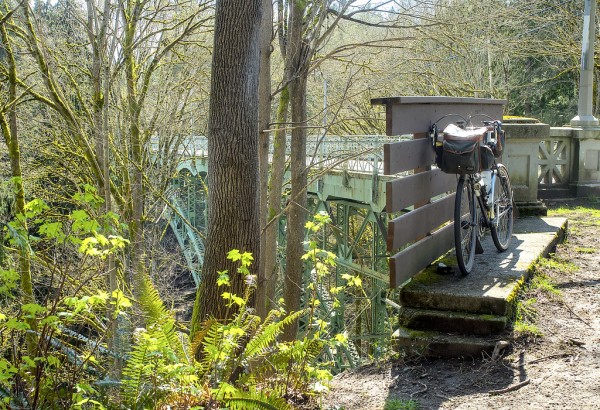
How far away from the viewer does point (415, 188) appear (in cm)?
583

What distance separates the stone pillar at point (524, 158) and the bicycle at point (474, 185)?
2.63m

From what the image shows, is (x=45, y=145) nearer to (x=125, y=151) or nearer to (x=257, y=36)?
(x=125, y=151)

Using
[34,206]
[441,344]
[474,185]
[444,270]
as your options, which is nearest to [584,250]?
[474,185]

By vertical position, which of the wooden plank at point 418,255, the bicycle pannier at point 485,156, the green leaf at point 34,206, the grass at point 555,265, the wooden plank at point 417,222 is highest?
the bicycle pannier at point 485,156

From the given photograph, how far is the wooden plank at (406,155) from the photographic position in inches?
206

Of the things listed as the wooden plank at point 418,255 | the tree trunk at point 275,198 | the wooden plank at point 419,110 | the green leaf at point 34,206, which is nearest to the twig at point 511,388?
the wooden plank at point 418,255

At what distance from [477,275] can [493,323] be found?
879 millimetres

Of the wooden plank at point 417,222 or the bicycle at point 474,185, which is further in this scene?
the bicycle at point 474,185

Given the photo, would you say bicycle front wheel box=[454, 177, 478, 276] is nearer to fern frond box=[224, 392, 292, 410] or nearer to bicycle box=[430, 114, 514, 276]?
bicycle box=[430, 114, 514, 276]

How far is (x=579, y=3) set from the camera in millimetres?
23156

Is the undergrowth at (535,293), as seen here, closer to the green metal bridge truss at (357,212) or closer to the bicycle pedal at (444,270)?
the bicycle pedal at (444,270)

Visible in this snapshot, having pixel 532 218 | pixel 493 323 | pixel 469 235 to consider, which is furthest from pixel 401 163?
Answer: pixel 532 218

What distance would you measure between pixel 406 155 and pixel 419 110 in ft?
1.61

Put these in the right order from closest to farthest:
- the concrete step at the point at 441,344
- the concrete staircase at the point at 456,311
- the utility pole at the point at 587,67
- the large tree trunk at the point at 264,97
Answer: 1. the concrete step at the point at 441,344
2. the concrete staircase at the point at 456,311
3. the large tree trunk at the point at 264,97
4. the utility pole at the point at 587,67
